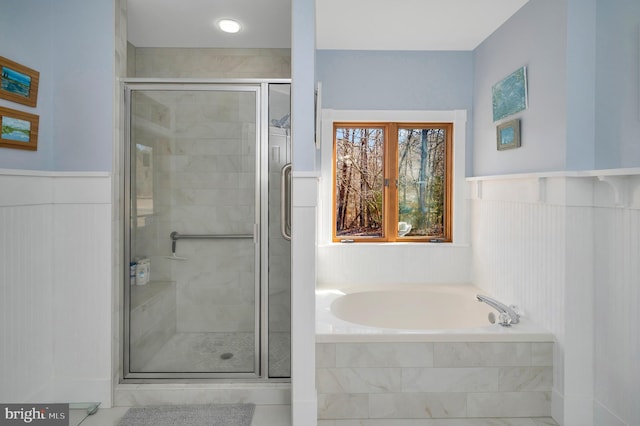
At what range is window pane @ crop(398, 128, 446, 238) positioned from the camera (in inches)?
138

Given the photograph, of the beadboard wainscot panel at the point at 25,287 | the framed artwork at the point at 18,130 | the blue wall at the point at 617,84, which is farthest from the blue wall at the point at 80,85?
the blue wall at the point at 617,84

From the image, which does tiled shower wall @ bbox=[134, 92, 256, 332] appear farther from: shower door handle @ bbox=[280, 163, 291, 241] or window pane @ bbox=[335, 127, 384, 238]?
window pane @ bbox=[335, 127, 384, 238]

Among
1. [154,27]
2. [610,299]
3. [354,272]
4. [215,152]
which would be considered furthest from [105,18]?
[610,299]

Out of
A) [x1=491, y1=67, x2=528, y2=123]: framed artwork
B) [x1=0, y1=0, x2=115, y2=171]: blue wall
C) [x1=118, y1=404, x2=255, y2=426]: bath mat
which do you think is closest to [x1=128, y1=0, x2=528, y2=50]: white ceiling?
[x1=0, y1=0, x2=115, y2=171]: blue wall

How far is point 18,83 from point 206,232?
47.3 inches

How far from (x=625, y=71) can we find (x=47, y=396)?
3436mm

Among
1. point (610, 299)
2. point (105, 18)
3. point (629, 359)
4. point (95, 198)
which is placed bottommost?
point (629, 359)

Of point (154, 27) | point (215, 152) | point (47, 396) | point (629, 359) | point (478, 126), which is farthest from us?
point (478, 126)

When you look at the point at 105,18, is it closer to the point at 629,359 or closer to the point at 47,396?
the point at 47,396

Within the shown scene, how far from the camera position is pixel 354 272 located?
11.2 ft

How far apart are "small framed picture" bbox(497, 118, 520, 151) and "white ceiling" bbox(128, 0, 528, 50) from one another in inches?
29.1

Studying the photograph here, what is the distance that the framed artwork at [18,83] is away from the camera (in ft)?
6.44

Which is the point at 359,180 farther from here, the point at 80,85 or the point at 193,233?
the point at 80,85

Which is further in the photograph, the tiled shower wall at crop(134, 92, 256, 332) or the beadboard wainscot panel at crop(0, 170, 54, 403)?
the tiled shower wall at crop(134, 92, 256, 332)
